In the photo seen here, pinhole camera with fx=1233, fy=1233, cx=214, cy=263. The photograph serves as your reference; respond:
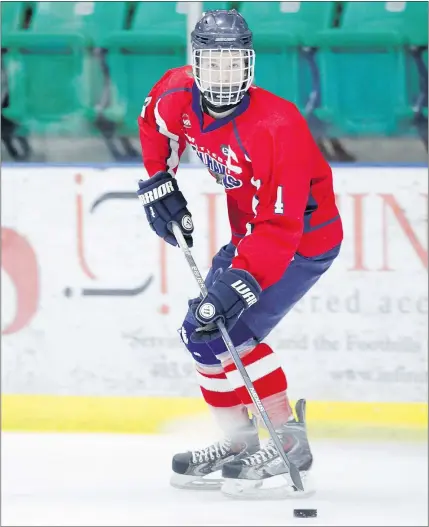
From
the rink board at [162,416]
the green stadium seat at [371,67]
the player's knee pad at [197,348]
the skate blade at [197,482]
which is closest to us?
the player's knee pad at [197,348]

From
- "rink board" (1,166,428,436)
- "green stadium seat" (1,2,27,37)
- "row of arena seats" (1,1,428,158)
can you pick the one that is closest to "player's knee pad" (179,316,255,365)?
"rink board" (1,166,428,436)

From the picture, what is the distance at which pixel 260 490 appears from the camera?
320 centimetres

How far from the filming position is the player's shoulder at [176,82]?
310cm

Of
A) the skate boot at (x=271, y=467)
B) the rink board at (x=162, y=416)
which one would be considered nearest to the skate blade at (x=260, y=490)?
the skate boot at (x=271, y=467)

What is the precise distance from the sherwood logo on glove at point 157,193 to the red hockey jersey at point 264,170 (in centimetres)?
14

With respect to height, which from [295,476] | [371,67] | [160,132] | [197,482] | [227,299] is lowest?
[197,482]

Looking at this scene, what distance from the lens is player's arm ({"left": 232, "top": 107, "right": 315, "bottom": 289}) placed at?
2.79 metres

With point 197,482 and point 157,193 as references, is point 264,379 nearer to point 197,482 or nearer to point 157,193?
point 197,482

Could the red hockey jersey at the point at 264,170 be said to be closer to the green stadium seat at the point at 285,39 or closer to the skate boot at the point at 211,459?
the skate boot at the point at 211,459

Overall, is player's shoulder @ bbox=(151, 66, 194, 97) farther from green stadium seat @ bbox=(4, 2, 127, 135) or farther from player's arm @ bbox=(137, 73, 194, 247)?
green stadium seat @ bbox=(4, 2, 127, 135)

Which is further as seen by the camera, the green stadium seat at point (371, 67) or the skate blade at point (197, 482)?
the green stadium seat at point (371, 67)

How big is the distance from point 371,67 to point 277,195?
164 cm

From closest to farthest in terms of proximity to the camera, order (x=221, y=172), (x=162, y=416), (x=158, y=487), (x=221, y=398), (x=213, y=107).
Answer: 1. (x=213, y=107)
2. (x=221, y=172)
3. (x=221, y=398)
4. (x=158, y=487)
5. (x=162, y=416)

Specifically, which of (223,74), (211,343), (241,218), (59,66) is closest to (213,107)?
(223,74)
